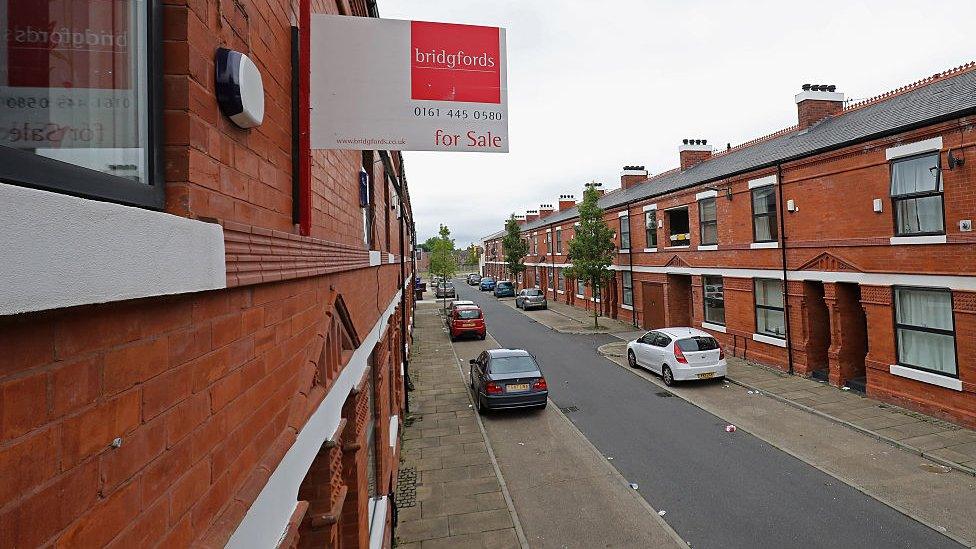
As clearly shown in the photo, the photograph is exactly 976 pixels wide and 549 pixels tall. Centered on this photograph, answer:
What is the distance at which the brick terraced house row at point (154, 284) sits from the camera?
806 mm

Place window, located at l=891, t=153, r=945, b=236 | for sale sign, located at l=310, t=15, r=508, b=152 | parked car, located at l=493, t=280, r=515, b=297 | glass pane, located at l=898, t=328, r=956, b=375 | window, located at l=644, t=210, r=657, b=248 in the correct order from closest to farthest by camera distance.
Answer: for sale sign, located at l=310, t=15, r=508, b=152 < glass pane, located at l=898, t=328, r=956, b=375 < window, located at l=891, t=153, r=945, b=236 < window, located at l=644, t=210, r=657, b=248 < parked car, located at l=493, t=280, r=515, b=297

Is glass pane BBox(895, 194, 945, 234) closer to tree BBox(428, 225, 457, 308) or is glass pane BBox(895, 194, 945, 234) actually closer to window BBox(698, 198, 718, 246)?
window BBox(698, 198, 718, 246)

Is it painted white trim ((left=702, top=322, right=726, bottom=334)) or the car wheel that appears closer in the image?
the car wheel

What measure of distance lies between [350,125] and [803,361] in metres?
15.1

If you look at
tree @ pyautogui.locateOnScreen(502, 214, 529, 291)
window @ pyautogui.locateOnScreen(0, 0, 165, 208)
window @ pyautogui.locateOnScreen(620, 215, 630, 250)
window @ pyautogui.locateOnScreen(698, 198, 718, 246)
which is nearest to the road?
window @ pyautogui.locateOnScreen(0, 0, 165, 208)

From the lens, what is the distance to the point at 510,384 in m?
11.0

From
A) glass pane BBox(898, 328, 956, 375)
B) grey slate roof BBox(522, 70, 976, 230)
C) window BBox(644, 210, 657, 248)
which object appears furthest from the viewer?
window BBox(644, 210, 657, 248)

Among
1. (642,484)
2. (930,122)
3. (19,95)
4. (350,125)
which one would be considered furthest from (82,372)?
(930,122)

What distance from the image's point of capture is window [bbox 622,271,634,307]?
79.3 ft

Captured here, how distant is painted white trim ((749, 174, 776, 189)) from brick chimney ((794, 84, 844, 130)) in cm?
344

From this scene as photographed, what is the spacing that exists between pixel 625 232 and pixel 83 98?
25.3m

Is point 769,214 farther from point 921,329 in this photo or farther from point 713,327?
point 921,329

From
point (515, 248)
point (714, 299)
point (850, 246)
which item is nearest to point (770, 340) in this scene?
point (714, 299)

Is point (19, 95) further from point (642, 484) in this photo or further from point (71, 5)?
point (642, 484)
